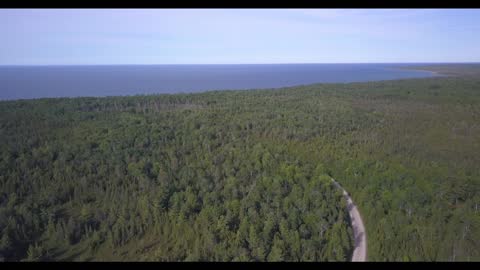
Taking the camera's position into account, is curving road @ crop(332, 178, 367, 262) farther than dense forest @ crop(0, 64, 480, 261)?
No

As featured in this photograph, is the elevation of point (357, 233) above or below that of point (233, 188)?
below

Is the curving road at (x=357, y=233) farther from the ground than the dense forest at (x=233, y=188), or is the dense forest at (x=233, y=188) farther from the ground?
the dense forest at (x=233, y=188)

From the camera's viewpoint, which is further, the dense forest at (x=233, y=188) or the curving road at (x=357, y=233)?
the dense forest at (x=233, y=188)

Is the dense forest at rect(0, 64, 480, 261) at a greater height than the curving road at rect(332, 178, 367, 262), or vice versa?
the dense forest at rect(0, 64, 480, 261)
